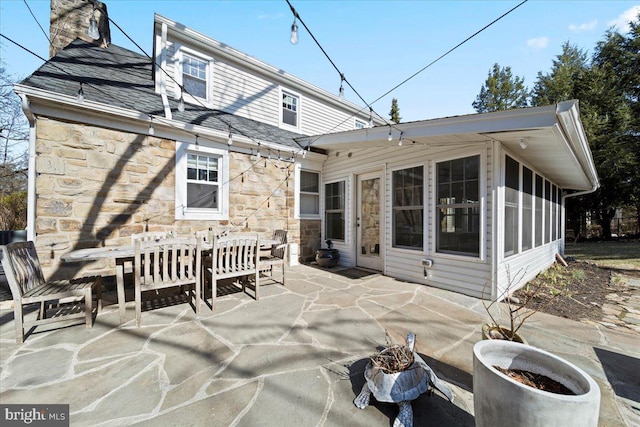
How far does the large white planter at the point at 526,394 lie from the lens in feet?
3.65

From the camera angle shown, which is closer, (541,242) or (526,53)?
(526,53)

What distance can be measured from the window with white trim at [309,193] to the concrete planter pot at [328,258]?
1180 millimetres

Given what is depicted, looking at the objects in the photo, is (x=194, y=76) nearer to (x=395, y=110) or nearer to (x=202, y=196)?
(x=202, y=196)

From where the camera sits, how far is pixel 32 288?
110 inches

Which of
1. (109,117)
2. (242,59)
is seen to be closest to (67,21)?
(242,59)

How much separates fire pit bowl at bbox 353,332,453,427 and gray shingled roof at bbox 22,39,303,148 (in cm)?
520

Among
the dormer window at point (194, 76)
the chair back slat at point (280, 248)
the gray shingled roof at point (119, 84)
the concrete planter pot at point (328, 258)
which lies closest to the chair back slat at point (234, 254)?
the chair back slat at point (280, 248)

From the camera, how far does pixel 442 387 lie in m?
1.79

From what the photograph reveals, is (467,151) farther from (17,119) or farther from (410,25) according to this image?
(17,119)

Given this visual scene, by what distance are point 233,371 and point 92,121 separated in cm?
440

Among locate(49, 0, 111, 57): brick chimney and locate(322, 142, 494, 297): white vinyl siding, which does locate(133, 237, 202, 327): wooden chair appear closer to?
locate(322, 142, 494, 297): white vinyl siding

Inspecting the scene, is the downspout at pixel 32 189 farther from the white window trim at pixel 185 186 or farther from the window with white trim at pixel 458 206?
the window with white trim at pixel 458 206

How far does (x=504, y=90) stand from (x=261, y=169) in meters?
19.6

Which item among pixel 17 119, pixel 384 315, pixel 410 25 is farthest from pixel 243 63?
pixel 17 119
